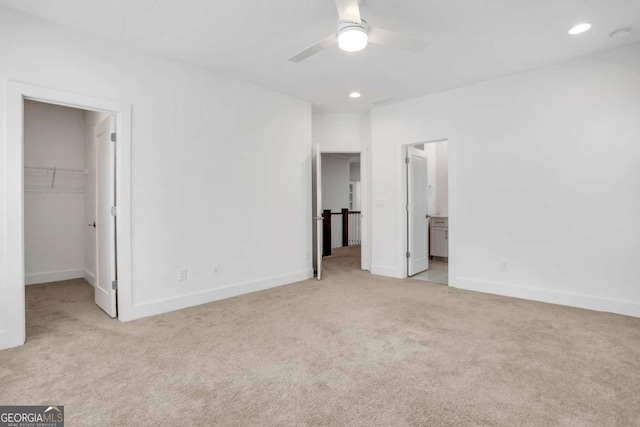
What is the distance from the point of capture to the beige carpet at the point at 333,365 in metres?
1.75

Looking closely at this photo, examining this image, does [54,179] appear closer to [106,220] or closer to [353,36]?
[106,220]

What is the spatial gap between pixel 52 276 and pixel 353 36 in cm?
537

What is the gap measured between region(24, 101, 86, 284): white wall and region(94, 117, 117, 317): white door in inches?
72.7

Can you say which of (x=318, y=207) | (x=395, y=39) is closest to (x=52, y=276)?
(x=318, y=207)

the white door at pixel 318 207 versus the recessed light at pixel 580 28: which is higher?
the recessed light at pixel 580 28

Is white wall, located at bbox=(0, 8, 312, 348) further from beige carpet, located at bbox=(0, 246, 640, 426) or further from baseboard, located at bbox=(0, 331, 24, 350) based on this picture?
beige carpet, located at bbox=(0, 246, 640, 426)

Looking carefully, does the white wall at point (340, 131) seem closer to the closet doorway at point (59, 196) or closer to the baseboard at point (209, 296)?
the baseboard at point (209, 296)

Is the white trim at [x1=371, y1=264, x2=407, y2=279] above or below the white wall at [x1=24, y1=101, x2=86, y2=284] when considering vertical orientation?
below

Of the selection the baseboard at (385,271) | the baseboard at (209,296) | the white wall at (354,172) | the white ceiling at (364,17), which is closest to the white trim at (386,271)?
the baseboard at (385,271)

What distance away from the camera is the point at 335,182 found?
10250 millimetres

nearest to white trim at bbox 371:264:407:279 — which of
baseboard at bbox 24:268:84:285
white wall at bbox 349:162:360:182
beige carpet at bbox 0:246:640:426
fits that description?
beige carpet at bbox 0:246:640:426

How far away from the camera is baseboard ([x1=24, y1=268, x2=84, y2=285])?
4629mm

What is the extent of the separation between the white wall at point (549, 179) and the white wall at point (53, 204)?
17.0 ft

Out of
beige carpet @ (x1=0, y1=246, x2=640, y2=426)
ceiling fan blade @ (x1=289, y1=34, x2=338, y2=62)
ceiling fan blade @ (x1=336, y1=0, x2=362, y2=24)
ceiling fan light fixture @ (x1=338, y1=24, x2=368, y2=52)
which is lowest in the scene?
beige carpet @ (x1=0, y1=246, x2=640, y2=426)
